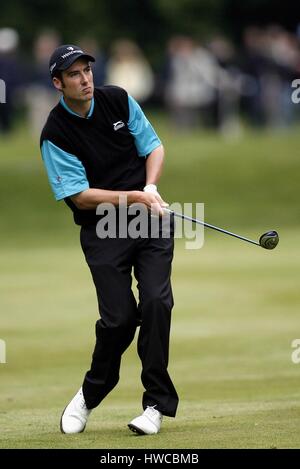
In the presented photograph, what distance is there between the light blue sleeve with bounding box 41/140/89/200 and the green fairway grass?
153cm

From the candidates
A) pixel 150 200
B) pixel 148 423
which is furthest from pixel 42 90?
pixel 148 423

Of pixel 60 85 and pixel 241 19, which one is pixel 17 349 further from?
pixel 241 19

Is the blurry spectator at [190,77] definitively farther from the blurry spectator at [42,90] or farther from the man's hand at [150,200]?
the man's hand at [150,200]

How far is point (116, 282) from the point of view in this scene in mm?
8914

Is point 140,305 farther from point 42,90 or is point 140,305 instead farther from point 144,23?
point 144,23

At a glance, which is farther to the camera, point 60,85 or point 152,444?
point 60,85

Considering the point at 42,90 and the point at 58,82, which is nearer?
the point at 58,82

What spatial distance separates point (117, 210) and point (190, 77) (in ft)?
85.3

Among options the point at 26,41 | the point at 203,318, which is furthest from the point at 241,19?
the point at 203,318

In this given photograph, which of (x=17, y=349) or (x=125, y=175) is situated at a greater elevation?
(x=125, y=175)

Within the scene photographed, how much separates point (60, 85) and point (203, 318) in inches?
295

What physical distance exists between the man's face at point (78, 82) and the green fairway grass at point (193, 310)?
2.11 m

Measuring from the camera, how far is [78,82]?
8883 millimetres
